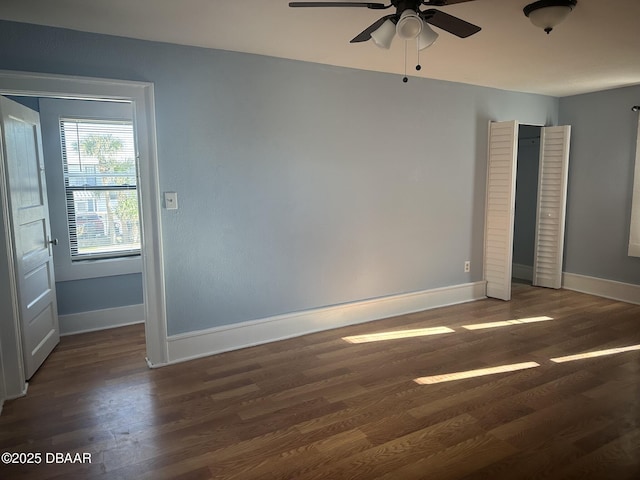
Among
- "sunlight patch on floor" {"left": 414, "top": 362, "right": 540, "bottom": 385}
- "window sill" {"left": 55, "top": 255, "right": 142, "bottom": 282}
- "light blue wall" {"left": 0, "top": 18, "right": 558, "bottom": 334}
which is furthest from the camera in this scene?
"window sill" {"left": 55, "top": 255, "right": 142, "bottom": 282}

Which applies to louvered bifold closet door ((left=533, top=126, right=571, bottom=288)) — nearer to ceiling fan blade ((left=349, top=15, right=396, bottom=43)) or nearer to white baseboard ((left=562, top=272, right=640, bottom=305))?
white baseboard ((left=562, top=272, right=640, bottom=305))

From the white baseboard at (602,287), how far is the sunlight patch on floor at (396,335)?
2404mm

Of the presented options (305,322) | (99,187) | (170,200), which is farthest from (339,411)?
(99,187)

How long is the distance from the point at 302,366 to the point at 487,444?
1406 mm

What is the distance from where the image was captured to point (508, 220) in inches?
187

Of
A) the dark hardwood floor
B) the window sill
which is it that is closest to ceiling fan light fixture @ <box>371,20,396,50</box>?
the dark hardwood floor

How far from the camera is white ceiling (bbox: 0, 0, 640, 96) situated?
2441mm

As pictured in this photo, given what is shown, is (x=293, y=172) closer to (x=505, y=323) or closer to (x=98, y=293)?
(x=98, y=293)

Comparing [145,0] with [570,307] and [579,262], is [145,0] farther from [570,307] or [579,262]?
[579,262]

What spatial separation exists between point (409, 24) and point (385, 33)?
0.17m

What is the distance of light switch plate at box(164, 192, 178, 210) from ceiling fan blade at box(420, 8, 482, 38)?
2097 millimetres

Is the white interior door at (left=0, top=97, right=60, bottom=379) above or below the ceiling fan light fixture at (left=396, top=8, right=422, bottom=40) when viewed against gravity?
below

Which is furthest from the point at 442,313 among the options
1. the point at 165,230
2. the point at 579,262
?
the point at 165,230

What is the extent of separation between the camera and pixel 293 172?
144 inches
